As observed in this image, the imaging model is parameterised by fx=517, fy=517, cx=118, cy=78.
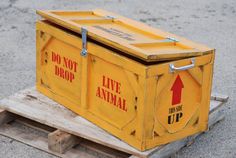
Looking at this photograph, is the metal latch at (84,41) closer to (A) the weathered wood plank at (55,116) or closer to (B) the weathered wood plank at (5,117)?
(A) the weathered wood plank at (55,116)

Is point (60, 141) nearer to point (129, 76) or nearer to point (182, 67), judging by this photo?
point (129, 76)

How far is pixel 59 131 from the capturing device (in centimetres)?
400

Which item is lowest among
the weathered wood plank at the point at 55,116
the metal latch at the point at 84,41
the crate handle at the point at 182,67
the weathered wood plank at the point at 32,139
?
the weathered wood plank at the point at 32,139

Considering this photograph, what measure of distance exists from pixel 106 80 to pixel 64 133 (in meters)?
0.53

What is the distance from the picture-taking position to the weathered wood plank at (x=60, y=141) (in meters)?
3.95

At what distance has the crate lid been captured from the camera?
365 cm

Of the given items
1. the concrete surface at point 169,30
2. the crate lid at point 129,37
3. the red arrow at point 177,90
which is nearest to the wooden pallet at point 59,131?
the concrete surface at point 169,30

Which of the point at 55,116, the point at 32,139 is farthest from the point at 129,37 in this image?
the point at 32,139

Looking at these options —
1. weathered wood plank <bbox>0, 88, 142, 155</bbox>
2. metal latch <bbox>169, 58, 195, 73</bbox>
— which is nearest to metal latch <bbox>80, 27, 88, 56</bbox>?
weathered wood plank <bbox>0, 88, 142, 155</bbox>

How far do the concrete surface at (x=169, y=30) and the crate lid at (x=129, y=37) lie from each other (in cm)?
87

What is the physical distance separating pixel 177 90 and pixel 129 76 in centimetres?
39

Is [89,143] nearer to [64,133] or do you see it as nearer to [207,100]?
[64,133]

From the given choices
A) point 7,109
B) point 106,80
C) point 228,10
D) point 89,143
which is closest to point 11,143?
point 7,109

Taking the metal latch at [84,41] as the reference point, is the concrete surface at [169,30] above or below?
below
